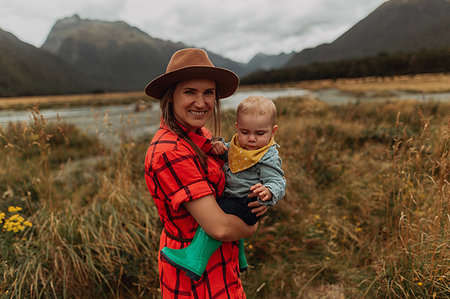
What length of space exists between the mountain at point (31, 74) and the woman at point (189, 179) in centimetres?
10361

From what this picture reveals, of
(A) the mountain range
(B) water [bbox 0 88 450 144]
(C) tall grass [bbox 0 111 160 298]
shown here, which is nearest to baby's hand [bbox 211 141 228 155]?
(C) tall grass [bbox 0 111 160 298]

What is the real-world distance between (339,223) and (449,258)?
1481 mm

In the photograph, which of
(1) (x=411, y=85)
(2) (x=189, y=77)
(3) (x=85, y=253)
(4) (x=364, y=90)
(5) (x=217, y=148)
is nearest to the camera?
(2) (x=189, y=77)

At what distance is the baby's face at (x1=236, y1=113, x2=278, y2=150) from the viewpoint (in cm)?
138

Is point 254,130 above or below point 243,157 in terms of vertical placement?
above

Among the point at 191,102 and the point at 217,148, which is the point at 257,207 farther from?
the point at 191,102

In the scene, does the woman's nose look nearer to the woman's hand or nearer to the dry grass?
the woman's hand

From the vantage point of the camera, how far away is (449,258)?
1.79m

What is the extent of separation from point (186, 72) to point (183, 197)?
622mm

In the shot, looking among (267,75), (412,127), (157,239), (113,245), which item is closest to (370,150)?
(412,127)

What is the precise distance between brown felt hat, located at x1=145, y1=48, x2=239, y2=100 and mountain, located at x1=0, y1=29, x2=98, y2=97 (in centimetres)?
10349

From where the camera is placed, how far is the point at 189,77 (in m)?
1.23

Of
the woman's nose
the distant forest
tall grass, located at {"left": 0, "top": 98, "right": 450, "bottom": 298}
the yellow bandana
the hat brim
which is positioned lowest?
tall grass, located at {"left": 0, "top": 98, "right": 450, "bottom": 298}

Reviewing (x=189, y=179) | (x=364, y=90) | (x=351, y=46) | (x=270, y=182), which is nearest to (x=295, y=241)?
(x=270, y=182)
